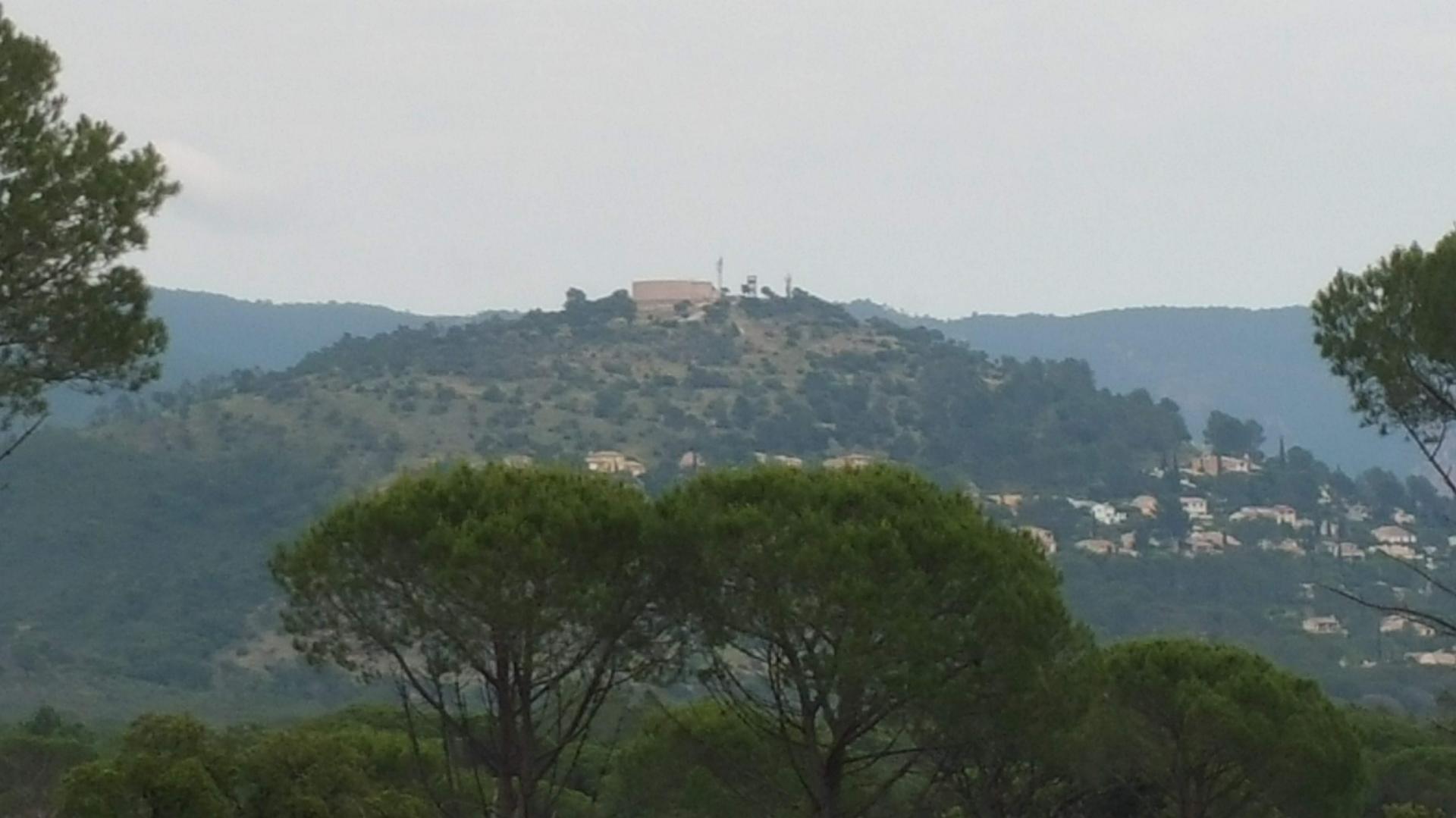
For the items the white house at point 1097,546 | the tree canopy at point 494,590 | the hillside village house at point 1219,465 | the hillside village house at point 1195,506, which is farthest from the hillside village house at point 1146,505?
the tree canopy at point 494,590

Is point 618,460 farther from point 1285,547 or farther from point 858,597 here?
point 858,597

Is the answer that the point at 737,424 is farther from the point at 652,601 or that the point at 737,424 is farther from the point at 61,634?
the point at 652,601

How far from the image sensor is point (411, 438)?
382ft

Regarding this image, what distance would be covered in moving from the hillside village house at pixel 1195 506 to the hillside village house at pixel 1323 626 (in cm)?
1906

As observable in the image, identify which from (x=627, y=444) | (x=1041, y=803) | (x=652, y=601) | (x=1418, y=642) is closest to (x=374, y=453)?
(x=627, y=444)

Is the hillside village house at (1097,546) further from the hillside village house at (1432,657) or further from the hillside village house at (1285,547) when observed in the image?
the hillside village house at (1432,657)

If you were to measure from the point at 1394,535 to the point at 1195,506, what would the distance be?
12653 millimetres

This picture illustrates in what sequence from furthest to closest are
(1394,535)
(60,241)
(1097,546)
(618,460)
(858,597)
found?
(1394,535)
(1097,546)
(618,460)
(858,597)
(60,241)

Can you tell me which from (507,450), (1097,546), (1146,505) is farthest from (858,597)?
(1146,505)

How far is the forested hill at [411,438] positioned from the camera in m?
94.2

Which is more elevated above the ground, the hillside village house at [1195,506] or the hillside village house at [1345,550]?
the hillside village house at [1195,506]

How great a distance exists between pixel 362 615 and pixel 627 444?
10235 centimetres

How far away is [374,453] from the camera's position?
11300cm

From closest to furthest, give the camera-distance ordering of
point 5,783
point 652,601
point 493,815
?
point 652,601
point 493,815
point 5,783
